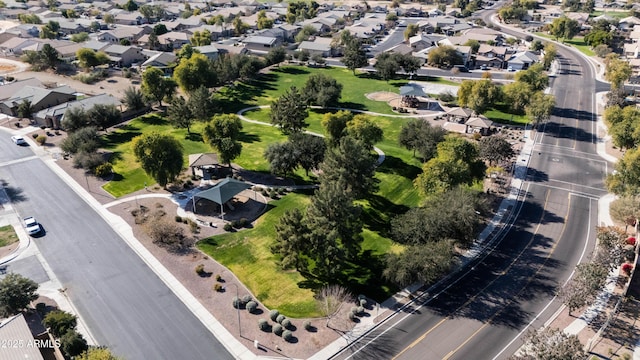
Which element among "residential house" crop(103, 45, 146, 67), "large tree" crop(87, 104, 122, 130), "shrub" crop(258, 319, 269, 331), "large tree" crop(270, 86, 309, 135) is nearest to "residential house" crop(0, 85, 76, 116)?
"large tree" crop(87, 104, 122, 130)

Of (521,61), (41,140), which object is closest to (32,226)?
(41,140)

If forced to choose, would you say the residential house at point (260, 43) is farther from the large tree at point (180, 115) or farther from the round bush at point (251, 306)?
the round bush at point (251, 306)

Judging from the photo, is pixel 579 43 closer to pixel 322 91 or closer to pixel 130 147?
pixel 322 91

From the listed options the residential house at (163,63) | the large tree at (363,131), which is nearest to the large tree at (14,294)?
the large tree at (363,131)

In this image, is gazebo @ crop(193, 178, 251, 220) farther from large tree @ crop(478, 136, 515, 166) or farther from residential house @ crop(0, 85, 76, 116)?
residential house @ crop(0, 85, 76, 116)

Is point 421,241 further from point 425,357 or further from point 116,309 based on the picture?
point 116,309

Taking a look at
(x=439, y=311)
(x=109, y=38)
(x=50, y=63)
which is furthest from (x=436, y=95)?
(x=109, y=38)

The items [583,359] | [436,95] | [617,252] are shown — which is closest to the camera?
[583,359]
